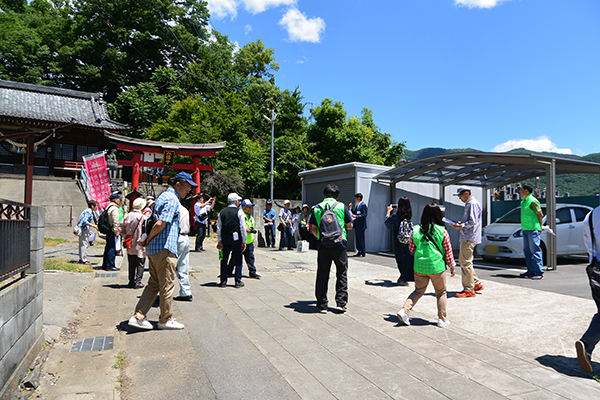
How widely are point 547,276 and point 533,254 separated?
2.85 feet

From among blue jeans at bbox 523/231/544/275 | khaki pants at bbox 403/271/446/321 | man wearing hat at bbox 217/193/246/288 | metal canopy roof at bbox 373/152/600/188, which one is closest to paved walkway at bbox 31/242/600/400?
khaki pants at bbox 403/271/446/321

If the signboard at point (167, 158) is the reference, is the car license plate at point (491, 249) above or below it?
below

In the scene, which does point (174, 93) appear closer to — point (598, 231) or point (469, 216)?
point (469, 216)

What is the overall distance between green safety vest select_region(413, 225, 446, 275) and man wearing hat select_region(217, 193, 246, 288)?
3426 millimetres

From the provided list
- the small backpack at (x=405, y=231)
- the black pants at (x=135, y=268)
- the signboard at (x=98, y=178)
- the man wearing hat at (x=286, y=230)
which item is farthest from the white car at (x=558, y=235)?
the signboard at (x=98, y=178)

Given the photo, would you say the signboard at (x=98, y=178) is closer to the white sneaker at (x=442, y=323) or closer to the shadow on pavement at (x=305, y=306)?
the shadow on pavement at (x=305, y=306)

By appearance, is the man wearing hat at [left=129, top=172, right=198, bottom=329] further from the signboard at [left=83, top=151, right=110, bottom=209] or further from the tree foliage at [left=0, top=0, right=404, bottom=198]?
the tree foliage at [left=0, top=0, right=404, bottom=198]

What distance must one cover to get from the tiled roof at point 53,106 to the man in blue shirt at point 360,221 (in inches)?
782

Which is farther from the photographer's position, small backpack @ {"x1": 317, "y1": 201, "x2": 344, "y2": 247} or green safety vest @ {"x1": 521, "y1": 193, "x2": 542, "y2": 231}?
green safety vest @ {"x1": 521, "y1": 193, "x2": 542, "y2": 231}

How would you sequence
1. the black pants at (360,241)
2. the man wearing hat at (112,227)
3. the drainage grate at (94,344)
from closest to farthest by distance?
the drainage grate at (94,344) → the man wearing hat at (112,227) → the black pants at (360,241)

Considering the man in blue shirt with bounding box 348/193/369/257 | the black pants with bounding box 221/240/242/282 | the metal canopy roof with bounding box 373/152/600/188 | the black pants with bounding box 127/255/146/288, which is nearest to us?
the black pants with bounding box 127/255/146/288

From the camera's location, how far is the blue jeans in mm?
8398

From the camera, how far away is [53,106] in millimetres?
27234

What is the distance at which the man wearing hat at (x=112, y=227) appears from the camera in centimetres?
864
